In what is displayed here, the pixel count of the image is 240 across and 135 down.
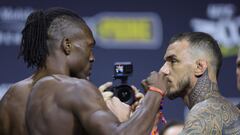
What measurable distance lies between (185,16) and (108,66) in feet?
2.30

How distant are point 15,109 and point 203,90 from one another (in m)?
0.87

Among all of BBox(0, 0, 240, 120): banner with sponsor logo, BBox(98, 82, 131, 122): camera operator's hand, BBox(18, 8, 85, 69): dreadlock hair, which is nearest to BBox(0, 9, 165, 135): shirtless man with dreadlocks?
BBox(18, 8, 85, 69): dreadlock hair

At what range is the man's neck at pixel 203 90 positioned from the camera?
3512 mm

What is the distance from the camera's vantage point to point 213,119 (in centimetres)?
327

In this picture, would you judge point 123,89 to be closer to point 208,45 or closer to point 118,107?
point 118,107

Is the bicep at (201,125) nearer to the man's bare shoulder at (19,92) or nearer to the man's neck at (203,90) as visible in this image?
the man's neck at (203,90)

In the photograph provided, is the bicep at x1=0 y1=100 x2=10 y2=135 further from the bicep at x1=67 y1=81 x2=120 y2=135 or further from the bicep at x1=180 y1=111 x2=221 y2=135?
the bicep at x1=180 y1=111 x2=221 y2=135

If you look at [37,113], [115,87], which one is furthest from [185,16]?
[37,113]

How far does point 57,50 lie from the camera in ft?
10.6

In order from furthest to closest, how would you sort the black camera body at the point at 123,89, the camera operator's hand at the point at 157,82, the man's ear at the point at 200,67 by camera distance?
the man's ear at the point at 200,67 → the black camera body at the point at 123,89 → the camera operator's hand at the point at 157,82

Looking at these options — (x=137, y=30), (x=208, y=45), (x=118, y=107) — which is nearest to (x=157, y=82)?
Result: (x=118, y=107)

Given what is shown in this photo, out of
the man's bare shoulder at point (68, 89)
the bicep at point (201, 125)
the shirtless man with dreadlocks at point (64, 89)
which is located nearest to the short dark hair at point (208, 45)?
the bicep at point (201, 125)

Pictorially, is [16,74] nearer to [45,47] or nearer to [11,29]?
[11,29]

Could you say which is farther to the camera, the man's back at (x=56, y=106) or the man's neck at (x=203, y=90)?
the man's neck at (x=203, y=90)
